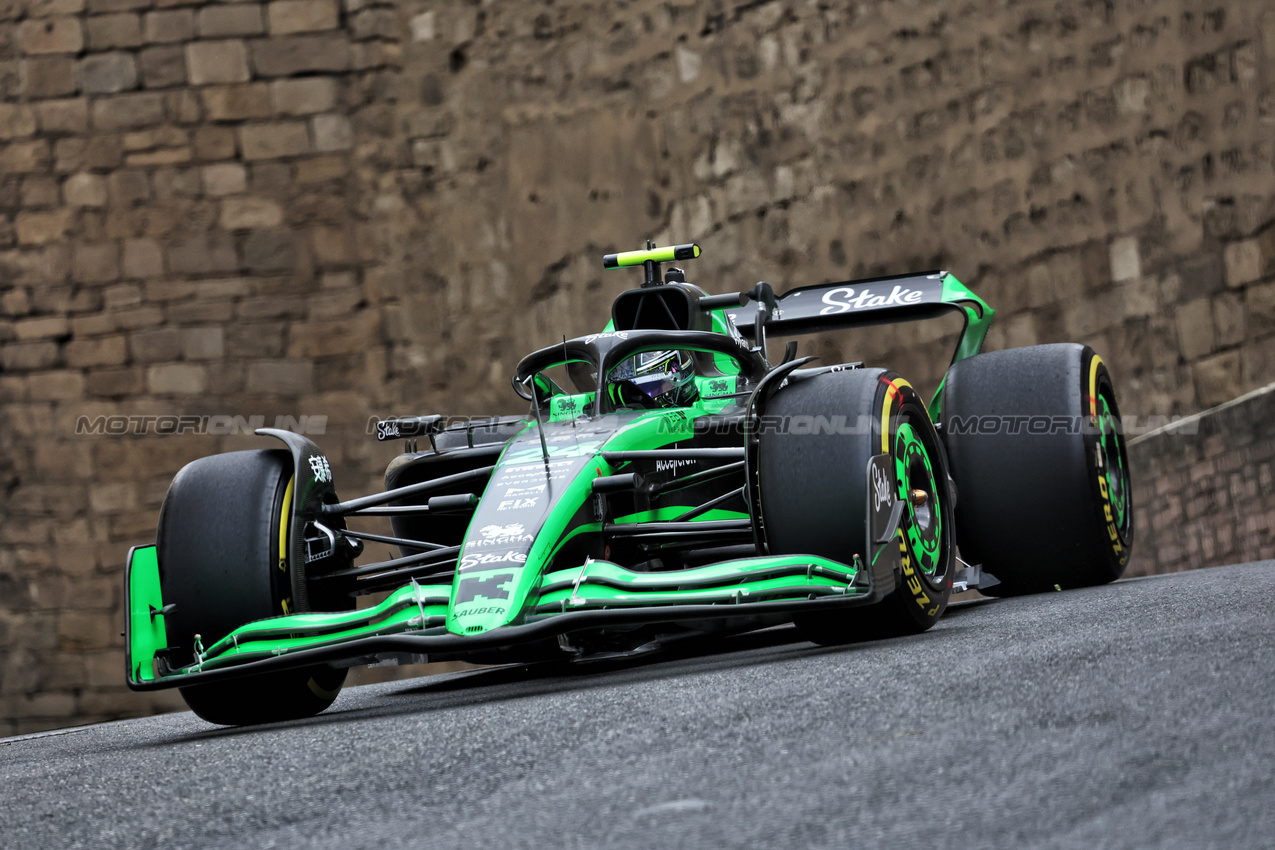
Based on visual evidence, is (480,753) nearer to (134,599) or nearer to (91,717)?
(134,599)

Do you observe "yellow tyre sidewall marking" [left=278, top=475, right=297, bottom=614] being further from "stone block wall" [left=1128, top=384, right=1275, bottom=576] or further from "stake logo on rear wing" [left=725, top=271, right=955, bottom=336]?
"stone block wall" [left=1128, top=384, right=1275, bottom=576]

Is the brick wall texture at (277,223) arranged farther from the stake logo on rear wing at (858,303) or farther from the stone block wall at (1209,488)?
the stake logo on rear wing at (858,303)

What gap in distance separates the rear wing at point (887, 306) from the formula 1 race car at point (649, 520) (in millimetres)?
586

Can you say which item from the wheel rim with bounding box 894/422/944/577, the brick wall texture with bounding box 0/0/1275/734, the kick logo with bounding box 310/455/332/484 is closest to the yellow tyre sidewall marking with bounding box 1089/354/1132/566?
the wheel rim with bounding box 894/422/944/577

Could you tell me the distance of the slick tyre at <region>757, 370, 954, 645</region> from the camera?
155 inches

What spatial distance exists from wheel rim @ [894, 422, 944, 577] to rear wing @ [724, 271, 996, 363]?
5.18 feet

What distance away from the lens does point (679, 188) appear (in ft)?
35.6

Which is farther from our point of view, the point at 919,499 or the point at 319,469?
the point at 319,469

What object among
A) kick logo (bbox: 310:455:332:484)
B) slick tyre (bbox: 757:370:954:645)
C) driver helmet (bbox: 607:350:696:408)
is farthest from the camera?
driver helmet (bbox: 607:350:696:408)

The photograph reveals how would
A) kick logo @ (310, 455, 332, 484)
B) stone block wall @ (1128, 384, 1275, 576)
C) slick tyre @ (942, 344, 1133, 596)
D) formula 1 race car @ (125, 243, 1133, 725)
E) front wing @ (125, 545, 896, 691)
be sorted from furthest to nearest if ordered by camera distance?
1. stone block wall @ (1128, 384, 1275, 576)
2. slick tyre @ (942, 344, 1133, 596)
3. kick logo @ (310, 455, 332, 484)
4. formula 1 race car @ (125, 243, 1133, 725)
5. front wing @ (125, 545, 896, 691)

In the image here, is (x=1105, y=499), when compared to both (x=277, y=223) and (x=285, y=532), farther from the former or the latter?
(x=277, y=223)

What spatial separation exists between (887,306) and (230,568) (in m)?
3.15

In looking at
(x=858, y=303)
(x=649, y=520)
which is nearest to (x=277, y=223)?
(x=858, y=303)

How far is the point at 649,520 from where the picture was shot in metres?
4.68
